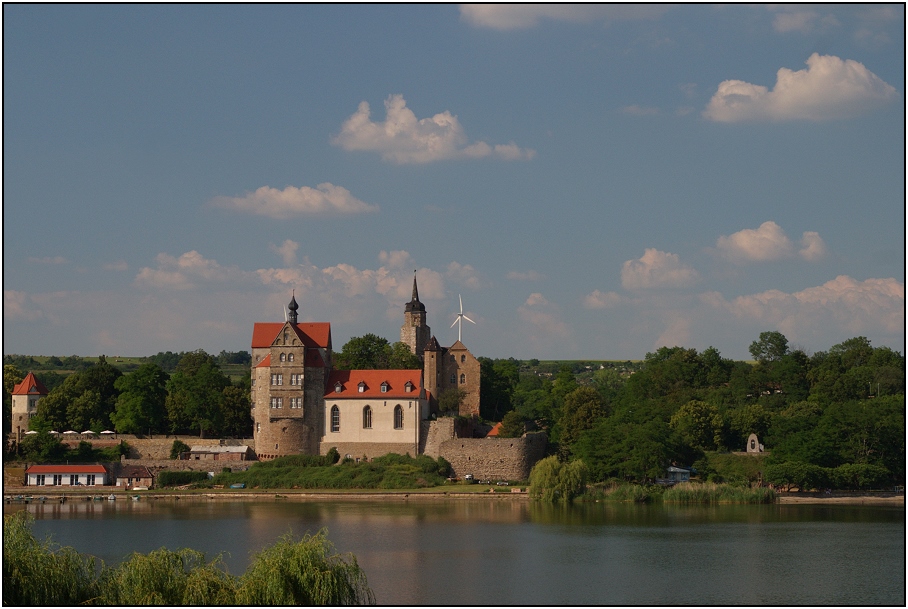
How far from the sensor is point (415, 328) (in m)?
82.5

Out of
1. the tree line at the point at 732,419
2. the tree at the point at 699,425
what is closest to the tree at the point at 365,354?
the tree line at the point at 732,419

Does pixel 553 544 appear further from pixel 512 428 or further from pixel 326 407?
pixel 326 407

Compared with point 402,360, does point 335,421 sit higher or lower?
lower

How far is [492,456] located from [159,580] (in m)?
43.6

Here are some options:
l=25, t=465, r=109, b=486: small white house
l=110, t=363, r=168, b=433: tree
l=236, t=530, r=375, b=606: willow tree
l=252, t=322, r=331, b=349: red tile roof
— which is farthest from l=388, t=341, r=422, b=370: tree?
l=236, t=530, r=375, b=606: willow tree

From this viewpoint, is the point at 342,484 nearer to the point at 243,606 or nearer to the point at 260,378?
the point at 260,378

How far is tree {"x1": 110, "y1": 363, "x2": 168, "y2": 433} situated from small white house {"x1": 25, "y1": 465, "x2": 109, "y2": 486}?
4.66 m

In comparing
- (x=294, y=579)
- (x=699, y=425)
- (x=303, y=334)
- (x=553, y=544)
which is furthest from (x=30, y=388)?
(x=294, y=579)

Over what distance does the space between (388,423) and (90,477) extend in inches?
665

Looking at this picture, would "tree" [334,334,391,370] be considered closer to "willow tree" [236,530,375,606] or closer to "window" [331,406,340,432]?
"window" [331,406,340,432]

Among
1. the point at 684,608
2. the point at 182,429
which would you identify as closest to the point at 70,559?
the point at 684,608

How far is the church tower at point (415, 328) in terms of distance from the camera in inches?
3241

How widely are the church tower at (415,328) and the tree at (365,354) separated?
3.05 meters

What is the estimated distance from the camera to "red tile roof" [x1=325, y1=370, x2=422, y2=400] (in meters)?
69.4
